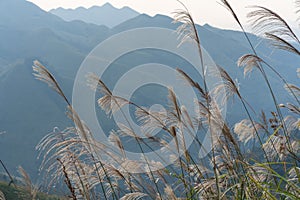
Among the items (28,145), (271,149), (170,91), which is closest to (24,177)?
(170,91)

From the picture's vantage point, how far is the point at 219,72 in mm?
2531

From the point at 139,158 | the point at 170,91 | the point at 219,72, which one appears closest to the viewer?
the point at 170,91

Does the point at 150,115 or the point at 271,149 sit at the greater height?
the point at 150,115

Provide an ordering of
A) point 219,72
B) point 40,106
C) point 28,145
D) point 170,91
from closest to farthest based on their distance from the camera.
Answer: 1. point 170,91
2. point 219,72
3. point 28,145
4. point 40,106

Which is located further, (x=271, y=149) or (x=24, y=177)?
(x=271, y=149)

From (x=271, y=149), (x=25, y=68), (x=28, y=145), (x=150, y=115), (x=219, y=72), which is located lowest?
(x=28, y=145)

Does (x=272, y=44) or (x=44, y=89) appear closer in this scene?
(x=272, y=44)

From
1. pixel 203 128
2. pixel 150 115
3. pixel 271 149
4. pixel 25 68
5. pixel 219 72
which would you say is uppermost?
pixel 25 68

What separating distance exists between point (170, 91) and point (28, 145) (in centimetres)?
13950

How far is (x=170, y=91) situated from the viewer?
92.8 inches

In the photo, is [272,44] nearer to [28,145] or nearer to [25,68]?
[28,145]

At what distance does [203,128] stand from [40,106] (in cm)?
15311

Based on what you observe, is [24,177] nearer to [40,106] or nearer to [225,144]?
[225,144]

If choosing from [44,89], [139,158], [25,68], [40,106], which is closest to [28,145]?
[40,106]
